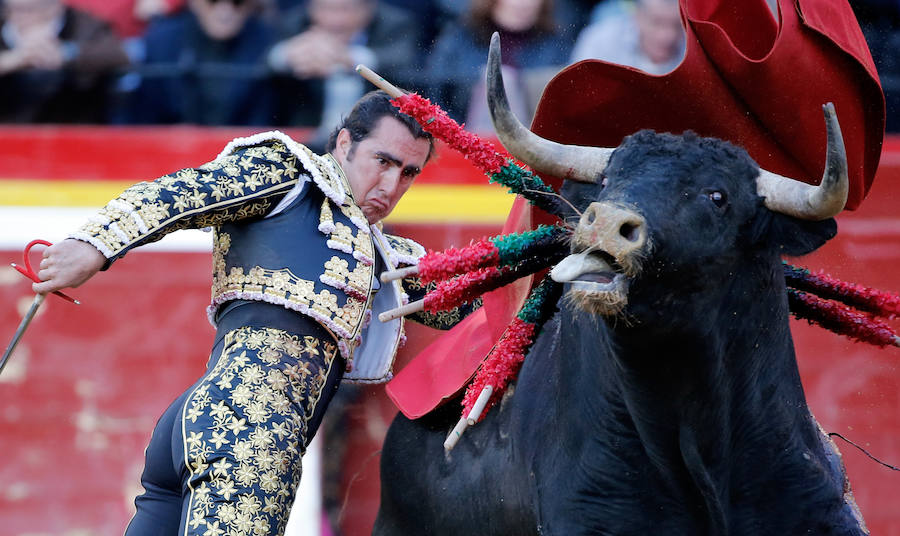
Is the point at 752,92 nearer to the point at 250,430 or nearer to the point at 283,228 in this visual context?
the point at 283,228

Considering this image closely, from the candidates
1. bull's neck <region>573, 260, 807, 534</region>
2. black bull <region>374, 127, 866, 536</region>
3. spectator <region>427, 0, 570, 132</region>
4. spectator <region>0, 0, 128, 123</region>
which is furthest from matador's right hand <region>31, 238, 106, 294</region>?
spectator <region>0, 0, 128, 123</region>

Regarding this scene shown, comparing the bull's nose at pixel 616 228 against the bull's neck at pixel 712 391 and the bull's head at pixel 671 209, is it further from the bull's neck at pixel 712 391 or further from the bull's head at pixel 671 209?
the bull's neck at pixel 712 391

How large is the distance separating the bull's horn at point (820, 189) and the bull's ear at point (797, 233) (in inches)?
1.1

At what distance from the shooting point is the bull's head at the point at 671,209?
8.43 feet

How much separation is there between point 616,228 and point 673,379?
45cm

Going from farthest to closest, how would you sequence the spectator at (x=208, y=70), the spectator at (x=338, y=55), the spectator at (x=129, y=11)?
1. the spectator at (x=129, y=11)
2. the spectator at (x=208, y=70)
3. the spectator at (x=338, y=55)

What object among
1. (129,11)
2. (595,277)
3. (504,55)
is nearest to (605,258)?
(595,277)

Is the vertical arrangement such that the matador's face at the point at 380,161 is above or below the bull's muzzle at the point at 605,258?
above

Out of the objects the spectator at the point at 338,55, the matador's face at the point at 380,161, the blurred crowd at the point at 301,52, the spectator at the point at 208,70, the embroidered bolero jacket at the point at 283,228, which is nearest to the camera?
the embroidered bolero jacket at the point at 283,228

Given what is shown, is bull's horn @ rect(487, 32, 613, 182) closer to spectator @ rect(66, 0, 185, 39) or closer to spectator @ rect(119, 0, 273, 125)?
spectator @ rect(119, 0, 273, 125)

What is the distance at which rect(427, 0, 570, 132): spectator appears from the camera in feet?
18.5

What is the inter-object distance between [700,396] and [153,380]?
3.18 meters

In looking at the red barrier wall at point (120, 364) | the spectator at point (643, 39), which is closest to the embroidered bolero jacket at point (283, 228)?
the red barrier wall at point (120, 364)

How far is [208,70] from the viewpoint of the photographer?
6.16m
